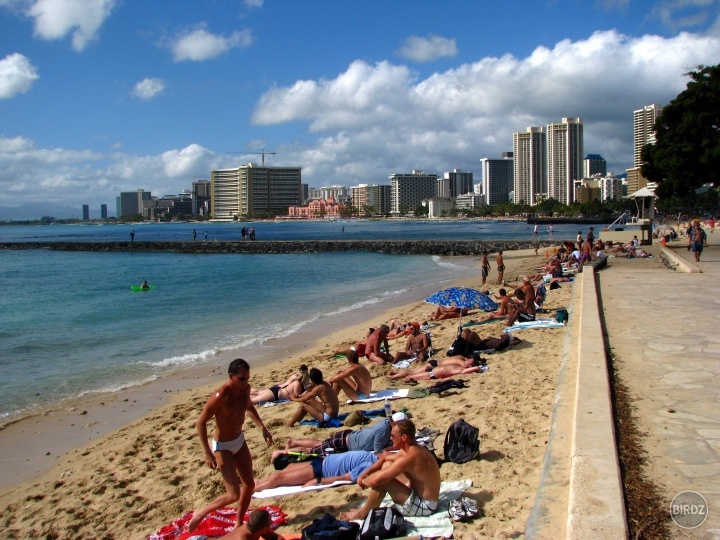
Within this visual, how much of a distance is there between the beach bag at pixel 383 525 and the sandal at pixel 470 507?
53cm

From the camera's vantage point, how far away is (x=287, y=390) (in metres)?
9.41

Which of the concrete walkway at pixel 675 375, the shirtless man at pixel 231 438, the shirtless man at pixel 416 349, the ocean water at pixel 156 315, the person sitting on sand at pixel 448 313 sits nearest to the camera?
the concrete walkway at pixel 675 375

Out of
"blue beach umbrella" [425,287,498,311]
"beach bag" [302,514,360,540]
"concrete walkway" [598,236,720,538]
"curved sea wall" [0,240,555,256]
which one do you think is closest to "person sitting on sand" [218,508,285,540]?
"beach bag" [302,514,360,540]

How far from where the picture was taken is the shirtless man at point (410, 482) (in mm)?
4777

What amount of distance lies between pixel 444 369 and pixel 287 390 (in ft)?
8.42

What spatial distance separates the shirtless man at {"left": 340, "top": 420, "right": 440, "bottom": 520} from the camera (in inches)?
188

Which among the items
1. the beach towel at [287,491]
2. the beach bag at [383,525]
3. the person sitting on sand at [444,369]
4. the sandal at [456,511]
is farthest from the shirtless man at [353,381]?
the beach bag at [383,525]

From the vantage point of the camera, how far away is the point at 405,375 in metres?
9.92

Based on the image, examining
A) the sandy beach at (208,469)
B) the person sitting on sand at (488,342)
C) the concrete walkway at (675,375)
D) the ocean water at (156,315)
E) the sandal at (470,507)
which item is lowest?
the ocean water at (156,315)

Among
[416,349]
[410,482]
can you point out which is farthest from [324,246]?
[410,482]

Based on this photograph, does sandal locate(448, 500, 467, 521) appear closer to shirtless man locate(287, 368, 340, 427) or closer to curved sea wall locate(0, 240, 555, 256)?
shirtless man locate(287, 368, 340, 427)

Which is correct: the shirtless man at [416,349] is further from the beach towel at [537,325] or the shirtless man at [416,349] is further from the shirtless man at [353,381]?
the shirtless man at [353,381]

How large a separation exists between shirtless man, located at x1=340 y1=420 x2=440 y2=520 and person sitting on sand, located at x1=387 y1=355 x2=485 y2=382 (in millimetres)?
4544

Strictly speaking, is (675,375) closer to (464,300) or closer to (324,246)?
(464,300)
